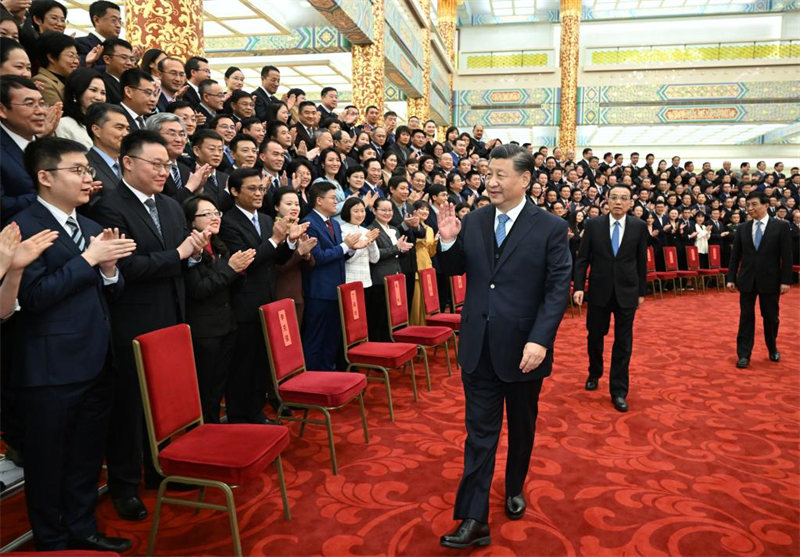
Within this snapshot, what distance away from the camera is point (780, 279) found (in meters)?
4.64

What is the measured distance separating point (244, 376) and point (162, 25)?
3240mm

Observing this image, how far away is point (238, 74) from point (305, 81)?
A: 8.93 metres

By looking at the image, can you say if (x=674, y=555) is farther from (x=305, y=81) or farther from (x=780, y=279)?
(x=305, y=81)

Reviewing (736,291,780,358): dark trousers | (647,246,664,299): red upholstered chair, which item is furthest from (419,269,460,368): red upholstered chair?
(647,246,664,299): red upholstered chair

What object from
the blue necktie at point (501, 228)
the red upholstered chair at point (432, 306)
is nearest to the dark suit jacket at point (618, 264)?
the red upholstered chair at point (432, 306)

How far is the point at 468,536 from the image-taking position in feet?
6.75

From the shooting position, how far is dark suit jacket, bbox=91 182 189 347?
2145mm

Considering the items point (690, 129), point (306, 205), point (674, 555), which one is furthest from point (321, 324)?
point (690, 129)

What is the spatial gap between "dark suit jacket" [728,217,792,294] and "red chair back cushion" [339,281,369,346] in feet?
11.4

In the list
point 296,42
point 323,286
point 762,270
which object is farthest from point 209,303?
point 296,42

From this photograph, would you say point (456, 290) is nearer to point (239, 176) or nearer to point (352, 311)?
point (352, 311)

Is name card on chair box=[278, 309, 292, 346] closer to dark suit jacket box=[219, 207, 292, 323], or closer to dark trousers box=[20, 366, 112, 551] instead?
dark suit jacket box=[219, 207, 292, 323]

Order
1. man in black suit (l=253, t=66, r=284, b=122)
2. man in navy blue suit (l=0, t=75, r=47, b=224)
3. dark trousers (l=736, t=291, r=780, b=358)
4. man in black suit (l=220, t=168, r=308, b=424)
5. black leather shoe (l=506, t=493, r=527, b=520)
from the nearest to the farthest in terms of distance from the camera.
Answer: man in navy blue suit (l=0, t=75, r=47, b=224), black leather shoe (l=506, t=493, r=527, b=520), man in black suit (l=220, t=168, r=308, b=424), dark trousers (l=736, t=291, r=780, b=358), man in black suit (l=253, t=66, r=284, b=122)

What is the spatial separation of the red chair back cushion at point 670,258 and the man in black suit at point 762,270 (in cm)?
418
